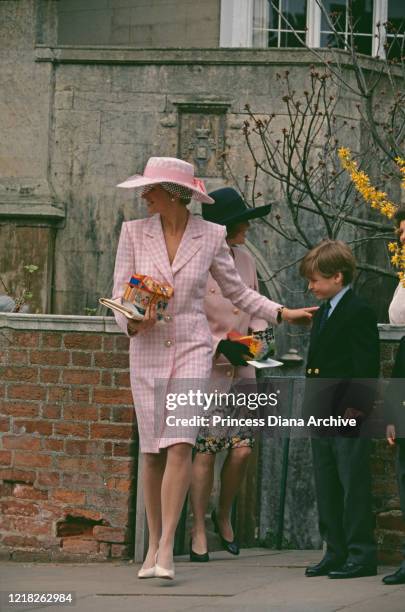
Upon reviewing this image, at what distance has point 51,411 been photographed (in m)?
8.98

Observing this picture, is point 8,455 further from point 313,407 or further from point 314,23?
point 314,23

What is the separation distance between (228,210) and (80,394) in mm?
1421

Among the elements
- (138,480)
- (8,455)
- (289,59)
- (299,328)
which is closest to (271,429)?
(138,480)

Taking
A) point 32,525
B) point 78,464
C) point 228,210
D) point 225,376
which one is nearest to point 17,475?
point 32,525

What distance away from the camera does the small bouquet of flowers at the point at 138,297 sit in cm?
721

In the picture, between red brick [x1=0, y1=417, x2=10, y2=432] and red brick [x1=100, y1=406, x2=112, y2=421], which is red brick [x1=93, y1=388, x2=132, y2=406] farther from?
red brick [x1=0, y1=417, x2=10, y2=432]

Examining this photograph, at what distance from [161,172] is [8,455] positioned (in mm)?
2404

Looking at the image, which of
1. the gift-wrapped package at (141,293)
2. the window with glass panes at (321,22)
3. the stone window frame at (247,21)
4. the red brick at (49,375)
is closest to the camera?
the gift-wrapped package at (141,293)

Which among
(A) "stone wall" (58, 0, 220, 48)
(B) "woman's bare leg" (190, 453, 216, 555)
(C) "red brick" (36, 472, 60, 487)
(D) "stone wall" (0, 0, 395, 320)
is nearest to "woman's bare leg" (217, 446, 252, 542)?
(B) "woman's bare leg" (190, 453, 216, 555)

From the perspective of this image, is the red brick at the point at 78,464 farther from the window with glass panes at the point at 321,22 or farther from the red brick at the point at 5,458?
the window with glass panes at the point at 321,22

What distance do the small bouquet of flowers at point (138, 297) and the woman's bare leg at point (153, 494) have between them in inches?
28.2

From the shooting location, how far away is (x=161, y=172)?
756cm

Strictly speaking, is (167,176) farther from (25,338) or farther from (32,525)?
(32,525)

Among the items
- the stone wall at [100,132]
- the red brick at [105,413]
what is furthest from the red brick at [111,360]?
the stone wall at [100,132]
